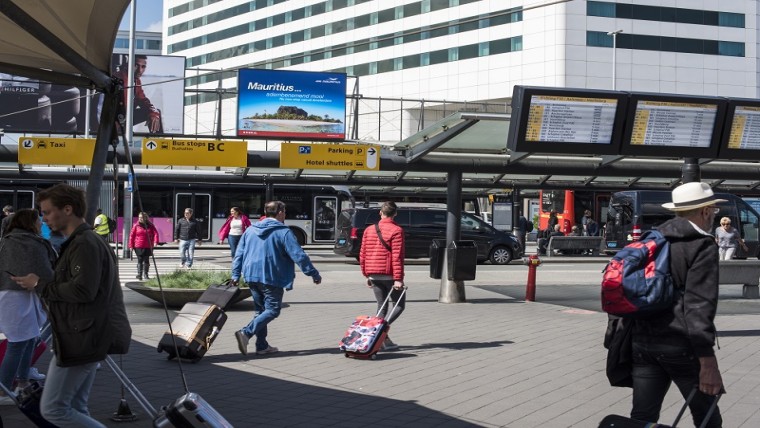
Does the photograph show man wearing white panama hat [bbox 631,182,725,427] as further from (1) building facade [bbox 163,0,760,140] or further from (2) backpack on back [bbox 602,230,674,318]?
(1) building facade [bbox 163,0,760,140]

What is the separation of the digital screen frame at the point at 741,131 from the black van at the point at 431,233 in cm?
1749

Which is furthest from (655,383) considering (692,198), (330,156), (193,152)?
(193,152)

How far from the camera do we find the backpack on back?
4.46m

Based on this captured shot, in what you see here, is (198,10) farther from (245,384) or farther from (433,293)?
(245,384)

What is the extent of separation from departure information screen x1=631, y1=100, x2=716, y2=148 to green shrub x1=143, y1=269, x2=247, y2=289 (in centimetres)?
637

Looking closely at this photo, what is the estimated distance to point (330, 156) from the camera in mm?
18859

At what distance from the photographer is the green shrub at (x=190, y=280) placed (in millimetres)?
14117

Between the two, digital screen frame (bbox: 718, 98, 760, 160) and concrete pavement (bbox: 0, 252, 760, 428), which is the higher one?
digital screen frame (bbox: 718, 98, 760, 160)

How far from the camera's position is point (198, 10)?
8819 cm

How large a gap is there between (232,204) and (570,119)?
92.3 feet

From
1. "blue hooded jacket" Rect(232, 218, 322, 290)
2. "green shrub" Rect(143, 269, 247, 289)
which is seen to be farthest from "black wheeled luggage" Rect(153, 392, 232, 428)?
"green shrub" Rect(143, 269, 247, 289)

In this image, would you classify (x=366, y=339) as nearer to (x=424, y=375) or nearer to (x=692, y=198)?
(x=424, y=375)

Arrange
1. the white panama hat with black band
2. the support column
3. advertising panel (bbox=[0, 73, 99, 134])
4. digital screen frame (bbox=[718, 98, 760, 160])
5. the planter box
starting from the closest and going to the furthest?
the white panama hat with black band → digital screen frame (bbox=[718, 98, 760, 160]) → the planter box → the support column → advertising panel (bbox=[0, 73, 99, 134])

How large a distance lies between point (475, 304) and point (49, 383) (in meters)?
11.4
